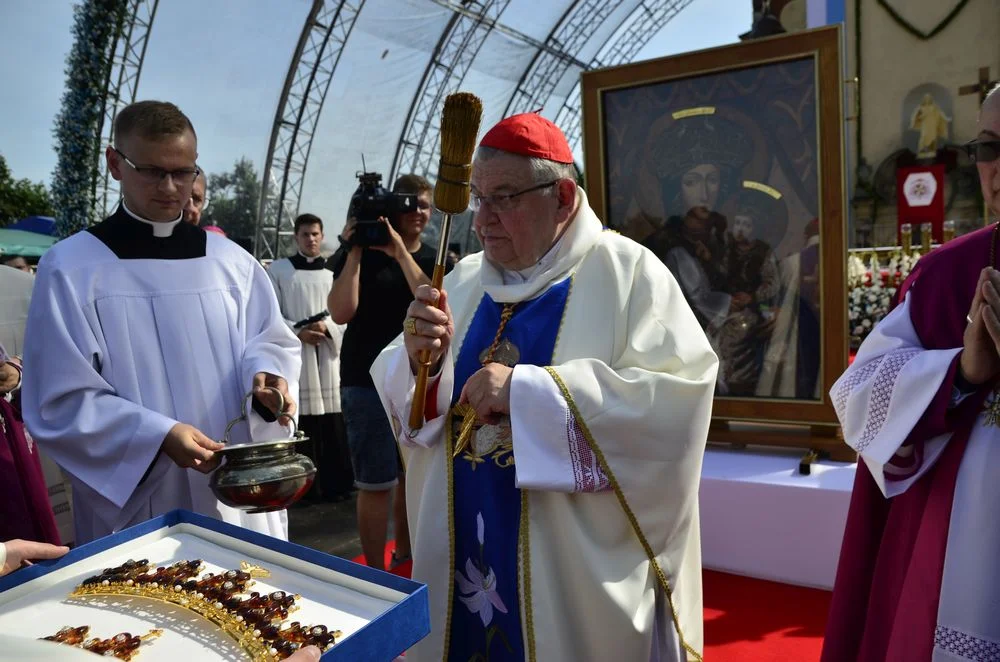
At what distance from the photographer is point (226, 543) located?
5.01ft

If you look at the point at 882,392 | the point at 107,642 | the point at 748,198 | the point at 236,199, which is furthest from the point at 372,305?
the point at 236,199

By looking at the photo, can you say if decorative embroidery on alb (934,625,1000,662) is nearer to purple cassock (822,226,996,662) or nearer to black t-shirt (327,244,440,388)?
purple cassock (822,226,996,662)

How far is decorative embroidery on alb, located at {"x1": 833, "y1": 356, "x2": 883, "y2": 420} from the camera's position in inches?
78.4

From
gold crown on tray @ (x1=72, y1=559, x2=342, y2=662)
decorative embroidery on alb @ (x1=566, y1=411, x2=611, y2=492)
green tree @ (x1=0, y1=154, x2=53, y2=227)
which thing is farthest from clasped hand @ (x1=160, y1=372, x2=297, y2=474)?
green tree @ (x1=0, y1=154, x2=53, y2=227)

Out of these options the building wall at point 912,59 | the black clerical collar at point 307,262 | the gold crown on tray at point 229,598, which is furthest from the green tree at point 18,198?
the gold crown on tray at point 229,598

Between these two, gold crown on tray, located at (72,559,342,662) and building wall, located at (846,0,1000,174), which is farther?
building wall, located at (846,0,1000,174)

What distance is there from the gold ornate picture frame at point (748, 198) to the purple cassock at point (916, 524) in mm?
1621

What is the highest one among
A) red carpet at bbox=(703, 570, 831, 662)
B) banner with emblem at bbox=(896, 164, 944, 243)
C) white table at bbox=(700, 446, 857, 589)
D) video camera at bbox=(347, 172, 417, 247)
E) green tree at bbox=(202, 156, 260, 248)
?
green tree at bbox=(202, 156, 260, 248)

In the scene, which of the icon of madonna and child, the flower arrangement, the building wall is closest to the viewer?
the icon of madonna and child

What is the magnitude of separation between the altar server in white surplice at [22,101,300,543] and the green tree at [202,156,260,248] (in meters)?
15.7

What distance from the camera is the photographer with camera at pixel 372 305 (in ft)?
11.8

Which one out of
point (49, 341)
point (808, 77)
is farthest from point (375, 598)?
point (808, 77)

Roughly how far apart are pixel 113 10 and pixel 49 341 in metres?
14.2

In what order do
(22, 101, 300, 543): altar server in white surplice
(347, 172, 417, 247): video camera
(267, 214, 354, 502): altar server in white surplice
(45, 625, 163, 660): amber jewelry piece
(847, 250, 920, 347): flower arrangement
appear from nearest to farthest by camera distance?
(45, 625, 163, 660): amber jewelry piece
(22, 101, 300, 543): altar server in white surplice
(347, 172, 417, 247): video camera
(267, 214, 354, 502): altar server in white surplice
(847, 250, 920, 347): flower arrangement
